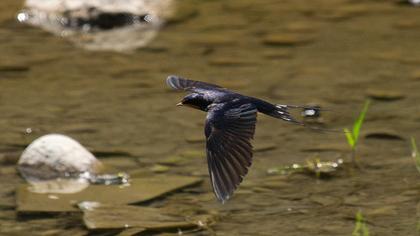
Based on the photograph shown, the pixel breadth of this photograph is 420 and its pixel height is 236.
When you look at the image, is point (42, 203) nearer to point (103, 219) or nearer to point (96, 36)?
point (103, 219)

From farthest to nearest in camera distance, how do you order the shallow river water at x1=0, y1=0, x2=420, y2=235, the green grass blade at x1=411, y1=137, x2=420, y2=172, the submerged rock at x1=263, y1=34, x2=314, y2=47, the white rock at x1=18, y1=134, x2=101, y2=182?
1. the submerged rock at x1=263, y1=34, x2=314, y2=47
2. the white rock at x1=18, y1=134, x2=101, y2=182
3. the green grass blade at x1=411, y1=137, x2=420, y2=172
4. the shallow river water at x1=0, y1=0, x2=420, y2=235

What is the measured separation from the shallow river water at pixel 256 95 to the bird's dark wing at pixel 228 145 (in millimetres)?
550

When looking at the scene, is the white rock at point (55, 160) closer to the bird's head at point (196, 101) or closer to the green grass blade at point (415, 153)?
the bird's head at point (196, 101)

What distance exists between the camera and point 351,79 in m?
6.90

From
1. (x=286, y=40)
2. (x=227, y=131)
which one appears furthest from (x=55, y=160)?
(x=286, y=40)

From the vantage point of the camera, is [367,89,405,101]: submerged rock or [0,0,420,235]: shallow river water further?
[367,89,405,101]: submerged rock

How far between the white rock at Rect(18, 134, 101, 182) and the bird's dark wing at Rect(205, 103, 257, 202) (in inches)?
44.7

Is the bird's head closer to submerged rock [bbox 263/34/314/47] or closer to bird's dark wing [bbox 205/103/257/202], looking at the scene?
bird's dark wing [bbox 205/103/257/202]

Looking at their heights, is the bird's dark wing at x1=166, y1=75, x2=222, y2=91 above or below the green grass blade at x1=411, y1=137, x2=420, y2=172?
above

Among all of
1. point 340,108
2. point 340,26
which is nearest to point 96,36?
point 340,26

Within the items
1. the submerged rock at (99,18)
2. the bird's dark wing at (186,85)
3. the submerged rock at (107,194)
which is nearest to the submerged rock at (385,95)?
the submerged rock at (107,194)

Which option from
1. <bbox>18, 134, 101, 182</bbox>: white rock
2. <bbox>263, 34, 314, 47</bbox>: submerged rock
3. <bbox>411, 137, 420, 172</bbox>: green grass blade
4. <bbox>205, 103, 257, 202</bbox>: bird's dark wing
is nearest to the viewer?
<bbox>205, 103, 257, 202</bbox>: bird's dark wing

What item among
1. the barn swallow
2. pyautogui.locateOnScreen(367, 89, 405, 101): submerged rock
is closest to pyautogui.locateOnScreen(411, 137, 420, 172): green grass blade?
the barn swallow

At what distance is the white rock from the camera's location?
214 inches
